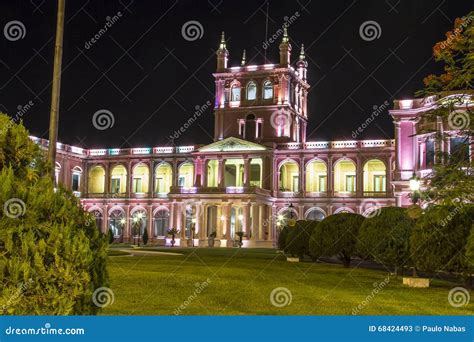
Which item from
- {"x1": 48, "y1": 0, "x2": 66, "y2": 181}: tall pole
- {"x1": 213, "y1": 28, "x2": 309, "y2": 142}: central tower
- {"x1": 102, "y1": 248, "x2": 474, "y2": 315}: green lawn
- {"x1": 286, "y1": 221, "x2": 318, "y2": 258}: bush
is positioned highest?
{"x1": 213, "y1": 28, "x2": 309, "y2": 142}: central tower

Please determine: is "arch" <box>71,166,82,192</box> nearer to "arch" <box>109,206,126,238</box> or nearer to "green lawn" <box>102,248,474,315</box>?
"arch" <box>109,206,126,238</box>

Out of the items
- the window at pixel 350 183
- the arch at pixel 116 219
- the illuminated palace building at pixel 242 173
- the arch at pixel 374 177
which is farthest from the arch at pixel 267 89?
the arch at pixel 116 219

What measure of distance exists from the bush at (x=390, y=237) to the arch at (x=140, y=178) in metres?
58.8

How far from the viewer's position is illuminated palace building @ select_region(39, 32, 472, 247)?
66750 millimetres

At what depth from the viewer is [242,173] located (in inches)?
2810

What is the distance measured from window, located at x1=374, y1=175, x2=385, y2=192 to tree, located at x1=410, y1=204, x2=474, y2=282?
52.6 metres

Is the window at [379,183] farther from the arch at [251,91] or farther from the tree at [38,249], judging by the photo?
the tree at [38,249]

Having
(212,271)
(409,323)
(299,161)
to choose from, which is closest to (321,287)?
(212,271)

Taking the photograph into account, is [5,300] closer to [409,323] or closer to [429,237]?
[409,323]

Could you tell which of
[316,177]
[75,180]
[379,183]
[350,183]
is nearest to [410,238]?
[379,183]

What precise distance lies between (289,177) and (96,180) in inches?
946

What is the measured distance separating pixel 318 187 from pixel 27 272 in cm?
6693

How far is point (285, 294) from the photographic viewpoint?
45.7 feet

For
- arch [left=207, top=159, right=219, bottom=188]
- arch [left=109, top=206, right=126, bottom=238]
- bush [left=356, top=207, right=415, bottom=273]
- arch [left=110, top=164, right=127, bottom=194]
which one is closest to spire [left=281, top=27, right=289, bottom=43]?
arch [left=207, top=159, right=219, bottom=188]
